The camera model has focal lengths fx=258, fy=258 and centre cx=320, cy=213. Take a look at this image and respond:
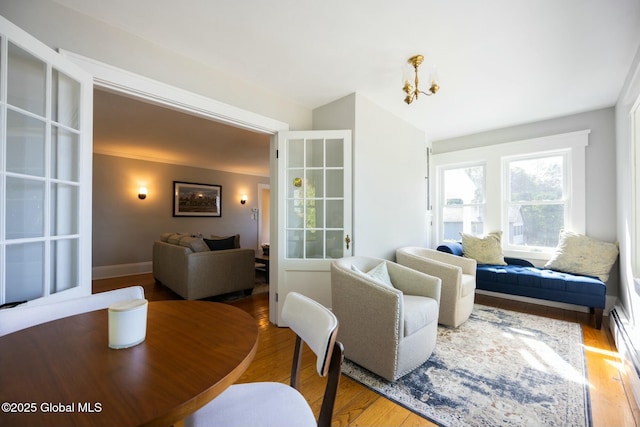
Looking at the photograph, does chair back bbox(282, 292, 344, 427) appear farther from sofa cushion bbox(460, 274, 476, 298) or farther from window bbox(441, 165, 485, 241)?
window bbox(441, 165, 485, 241)

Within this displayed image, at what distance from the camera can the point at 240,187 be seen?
6.94m

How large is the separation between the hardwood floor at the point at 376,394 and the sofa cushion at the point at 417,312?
487 mm

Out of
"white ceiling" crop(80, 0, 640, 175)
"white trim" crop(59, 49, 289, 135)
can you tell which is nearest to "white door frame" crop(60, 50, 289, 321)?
"white trim" crop(59, 49, 289, 135)

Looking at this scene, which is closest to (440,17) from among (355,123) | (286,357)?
(355,123)

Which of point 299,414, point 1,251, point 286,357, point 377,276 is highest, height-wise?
point 1,251

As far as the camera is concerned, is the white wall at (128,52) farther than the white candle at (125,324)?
Yes

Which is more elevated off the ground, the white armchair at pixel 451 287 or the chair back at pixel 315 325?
the chair back at pixel 315 325

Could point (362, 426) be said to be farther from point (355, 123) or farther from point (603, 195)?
point (603, 195)

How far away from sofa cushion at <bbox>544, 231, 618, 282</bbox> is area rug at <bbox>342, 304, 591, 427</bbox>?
77 centimetres

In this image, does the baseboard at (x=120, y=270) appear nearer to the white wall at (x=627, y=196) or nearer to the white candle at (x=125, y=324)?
the white candle at (x=125, y=324)

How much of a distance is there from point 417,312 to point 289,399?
1233 millimetres

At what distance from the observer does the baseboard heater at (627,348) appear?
1.67 metres

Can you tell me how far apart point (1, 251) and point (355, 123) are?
2.64m

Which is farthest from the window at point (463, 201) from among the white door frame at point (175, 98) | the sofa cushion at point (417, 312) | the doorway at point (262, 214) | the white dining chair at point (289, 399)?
the doorway at point (262, 214)
